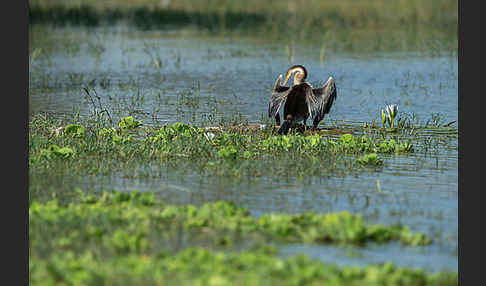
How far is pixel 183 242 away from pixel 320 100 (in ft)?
16.3

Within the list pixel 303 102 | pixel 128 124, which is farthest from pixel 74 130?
pixel 303 102

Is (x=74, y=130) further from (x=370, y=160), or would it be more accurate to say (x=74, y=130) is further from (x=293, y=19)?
(x=293, y=19)

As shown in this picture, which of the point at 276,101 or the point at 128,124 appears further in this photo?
the point at 276,101

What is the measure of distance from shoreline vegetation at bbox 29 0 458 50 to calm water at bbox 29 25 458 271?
1507 mm

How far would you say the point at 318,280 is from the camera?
5520 mm

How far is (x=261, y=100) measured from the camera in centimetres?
Answer: 1423

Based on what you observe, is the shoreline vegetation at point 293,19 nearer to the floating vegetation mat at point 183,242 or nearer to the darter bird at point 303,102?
the darter bird at point 303,102

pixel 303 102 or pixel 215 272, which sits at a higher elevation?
pixel 303 102

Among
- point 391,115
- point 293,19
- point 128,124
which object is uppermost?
point 293,19

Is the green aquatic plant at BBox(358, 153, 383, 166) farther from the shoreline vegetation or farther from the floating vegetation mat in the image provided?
the shoreline vegetation

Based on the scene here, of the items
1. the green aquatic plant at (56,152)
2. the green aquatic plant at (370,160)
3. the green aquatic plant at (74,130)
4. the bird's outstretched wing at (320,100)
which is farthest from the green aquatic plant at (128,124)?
the green aquatic plant at (370,160)

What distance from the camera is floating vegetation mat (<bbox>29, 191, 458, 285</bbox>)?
219 inches

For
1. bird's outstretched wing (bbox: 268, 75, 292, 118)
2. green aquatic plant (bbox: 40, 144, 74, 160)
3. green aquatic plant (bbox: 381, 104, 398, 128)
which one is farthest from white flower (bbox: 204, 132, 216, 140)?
green aquatic plant (bbox: 381, 104, 398, 128)

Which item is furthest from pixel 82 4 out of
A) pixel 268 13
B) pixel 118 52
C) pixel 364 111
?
pixel 364 111
